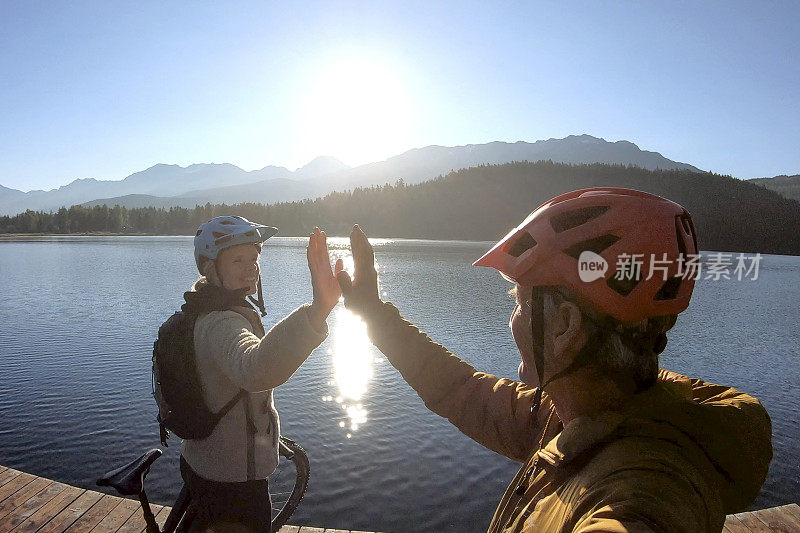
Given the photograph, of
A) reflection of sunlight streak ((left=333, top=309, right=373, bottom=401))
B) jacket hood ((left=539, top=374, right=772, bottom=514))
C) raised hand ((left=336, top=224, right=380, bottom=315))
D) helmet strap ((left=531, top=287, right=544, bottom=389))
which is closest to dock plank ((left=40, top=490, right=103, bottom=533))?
raised hand ((left=336, top=224, right=380, bottom=315))

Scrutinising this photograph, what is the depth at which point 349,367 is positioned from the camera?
21.7 meters

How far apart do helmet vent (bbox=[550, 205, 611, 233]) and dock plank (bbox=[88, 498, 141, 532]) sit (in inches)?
279

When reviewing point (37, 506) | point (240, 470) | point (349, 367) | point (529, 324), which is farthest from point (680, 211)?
point (349, 367)

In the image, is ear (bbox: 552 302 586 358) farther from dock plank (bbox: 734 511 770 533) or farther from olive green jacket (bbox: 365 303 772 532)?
dock plank (bbox: 734 511 770 533)

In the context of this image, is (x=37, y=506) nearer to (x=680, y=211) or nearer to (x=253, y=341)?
(x=253, y=341)

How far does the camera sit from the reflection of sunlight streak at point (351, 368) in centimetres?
1677

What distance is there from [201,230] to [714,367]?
84.7ft

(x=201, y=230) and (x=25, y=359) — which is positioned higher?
(x=201, y=230)

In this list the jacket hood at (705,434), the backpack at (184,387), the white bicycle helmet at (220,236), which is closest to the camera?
the jacket hood at (705,434)

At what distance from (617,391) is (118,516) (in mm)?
7285

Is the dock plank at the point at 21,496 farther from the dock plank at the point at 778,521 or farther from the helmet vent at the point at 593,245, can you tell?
the dock plank at the point at 778,521

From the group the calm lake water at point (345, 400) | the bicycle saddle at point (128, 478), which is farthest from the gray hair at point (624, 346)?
the calm lake water at point (345, 400)

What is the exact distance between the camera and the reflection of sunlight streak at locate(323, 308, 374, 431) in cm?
1677

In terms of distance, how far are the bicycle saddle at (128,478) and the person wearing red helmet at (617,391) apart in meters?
3.12
